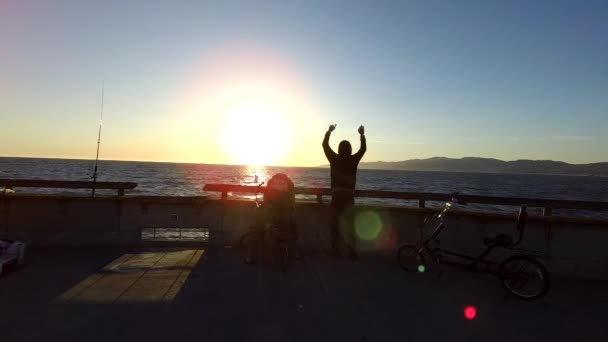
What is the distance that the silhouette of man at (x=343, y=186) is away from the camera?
760 cm

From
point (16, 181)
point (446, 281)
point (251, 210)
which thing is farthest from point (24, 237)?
point (446, 281)

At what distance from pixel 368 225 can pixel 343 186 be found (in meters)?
1.05

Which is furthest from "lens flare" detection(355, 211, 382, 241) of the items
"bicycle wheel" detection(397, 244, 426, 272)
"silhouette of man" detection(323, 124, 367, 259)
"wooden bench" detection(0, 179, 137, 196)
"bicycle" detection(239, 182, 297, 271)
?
"wooden bench" detection(0, 179, 137, 196)

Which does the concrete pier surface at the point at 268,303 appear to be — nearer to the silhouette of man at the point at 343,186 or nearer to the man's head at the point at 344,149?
the silhouette of man at the point at 343,186

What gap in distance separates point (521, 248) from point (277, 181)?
447 centimetres

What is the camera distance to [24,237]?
26.1 feet

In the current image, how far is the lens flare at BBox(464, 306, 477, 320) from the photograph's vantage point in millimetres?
5129

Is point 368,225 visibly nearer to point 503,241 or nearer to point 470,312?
point 503,241

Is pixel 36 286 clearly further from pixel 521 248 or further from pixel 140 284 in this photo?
pixel 521 248

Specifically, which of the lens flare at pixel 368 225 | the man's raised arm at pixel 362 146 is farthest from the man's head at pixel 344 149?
the lens flare at pixel 368 225

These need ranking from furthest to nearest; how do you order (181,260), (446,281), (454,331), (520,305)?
(181,260) < (446,281) < (520,305) < (454,331)

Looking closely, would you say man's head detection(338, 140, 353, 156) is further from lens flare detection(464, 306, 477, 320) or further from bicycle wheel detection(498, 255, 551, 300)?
lens flare detection(464, 306, 477, 320)

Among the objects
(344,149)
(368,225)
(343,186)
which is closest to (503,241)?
(368,225)

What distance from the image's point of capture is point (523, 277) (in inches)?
232
